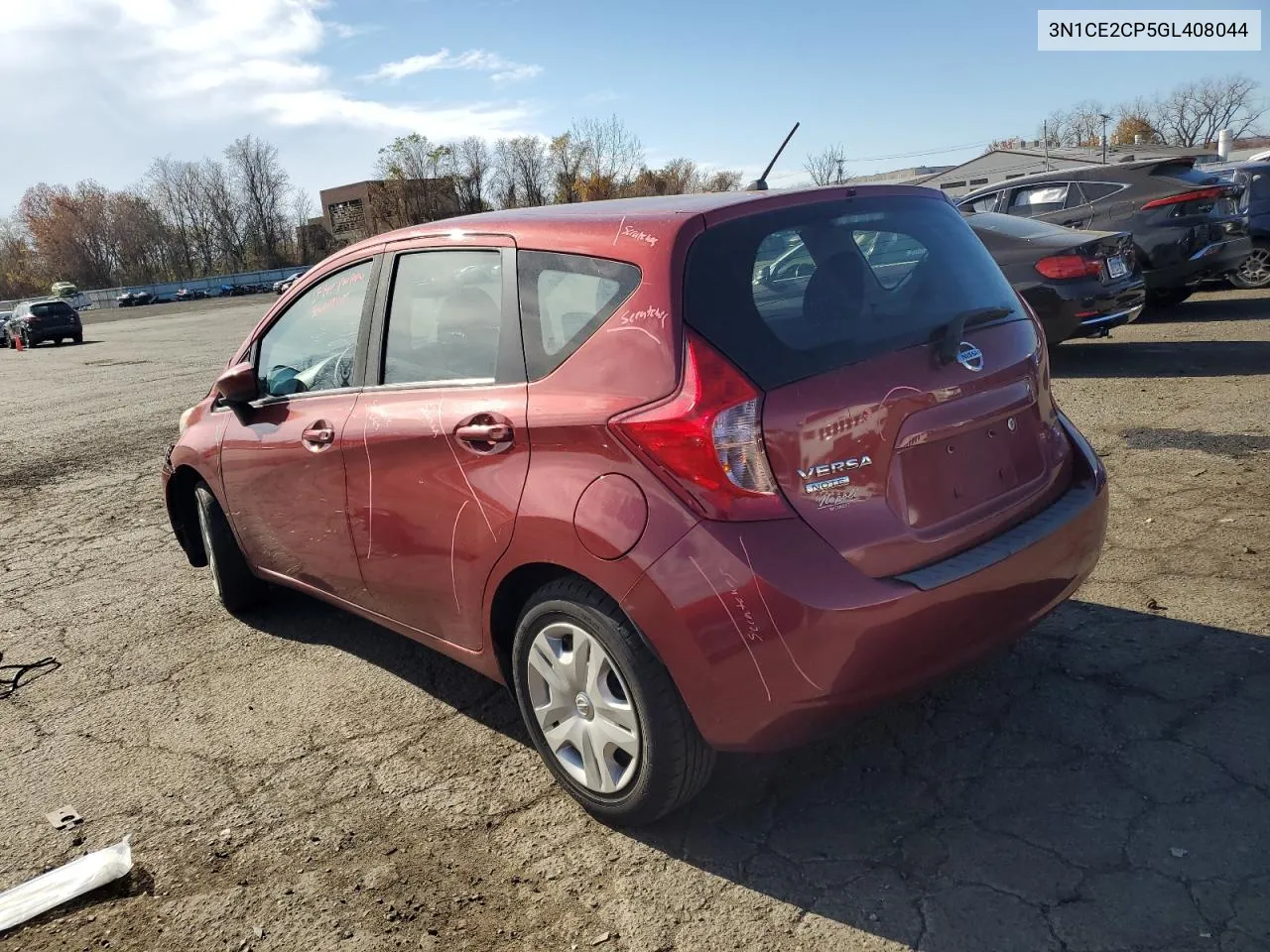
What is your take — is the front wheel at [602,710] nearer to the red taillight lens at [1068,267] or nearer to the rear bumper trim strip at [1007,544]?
the rear bumper trim strip at [1007,544]

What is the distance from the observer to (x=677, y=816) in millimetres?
2896

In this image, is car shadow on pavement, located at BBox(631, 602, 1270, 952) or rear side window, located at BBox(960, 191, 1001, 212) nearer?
car shadow on pavement, located at BBox(631, 602, 1270, 952)

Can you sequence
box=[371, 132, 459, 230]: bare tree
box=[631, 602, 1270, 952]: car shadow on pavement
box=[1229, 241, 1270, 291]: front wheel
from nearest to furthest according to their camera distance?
box=[631, 602, 1270, 952]: car shadow on pavement
box=[1229, 241, 1270, 291]: front wheel
box=[371, 132, 459, 230]: bare tree

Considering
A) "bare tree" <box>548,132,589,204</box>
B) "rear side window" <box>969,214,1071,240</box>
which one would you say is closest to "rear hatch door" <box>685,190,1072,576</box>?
"rear side window" <box>969,214,1071,240</box>

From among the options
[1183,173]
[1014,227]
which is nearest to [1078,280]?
[1014,227]

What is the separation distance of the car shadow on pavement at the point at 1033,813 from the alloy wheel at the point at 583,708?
0.25 metres

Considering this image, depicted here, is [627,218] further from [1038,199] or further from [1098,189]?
[1038,199]

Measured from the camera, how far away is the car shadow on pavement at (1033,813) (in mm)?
2338

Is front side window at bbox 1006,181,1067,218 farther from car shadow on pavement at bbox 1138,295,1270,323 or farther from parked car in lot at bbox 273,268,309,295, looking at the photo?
parked car in lot at bbox 273,268,309,295

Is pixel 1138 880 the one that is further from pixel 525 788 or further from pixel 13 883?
pixel 13 883

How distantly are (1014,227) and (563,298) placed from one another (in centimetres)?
734

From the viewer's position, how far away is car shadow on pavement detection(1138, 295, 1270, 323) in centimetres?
1108

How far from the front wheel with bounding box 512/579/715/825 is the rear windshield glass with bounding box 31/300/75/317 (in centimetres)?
3780

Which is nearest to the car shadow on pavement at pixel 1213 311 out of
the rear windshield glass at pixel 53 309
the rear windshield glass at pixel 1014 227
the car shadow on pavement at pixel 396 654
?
the rear windshield glass at pixel 1014 227
